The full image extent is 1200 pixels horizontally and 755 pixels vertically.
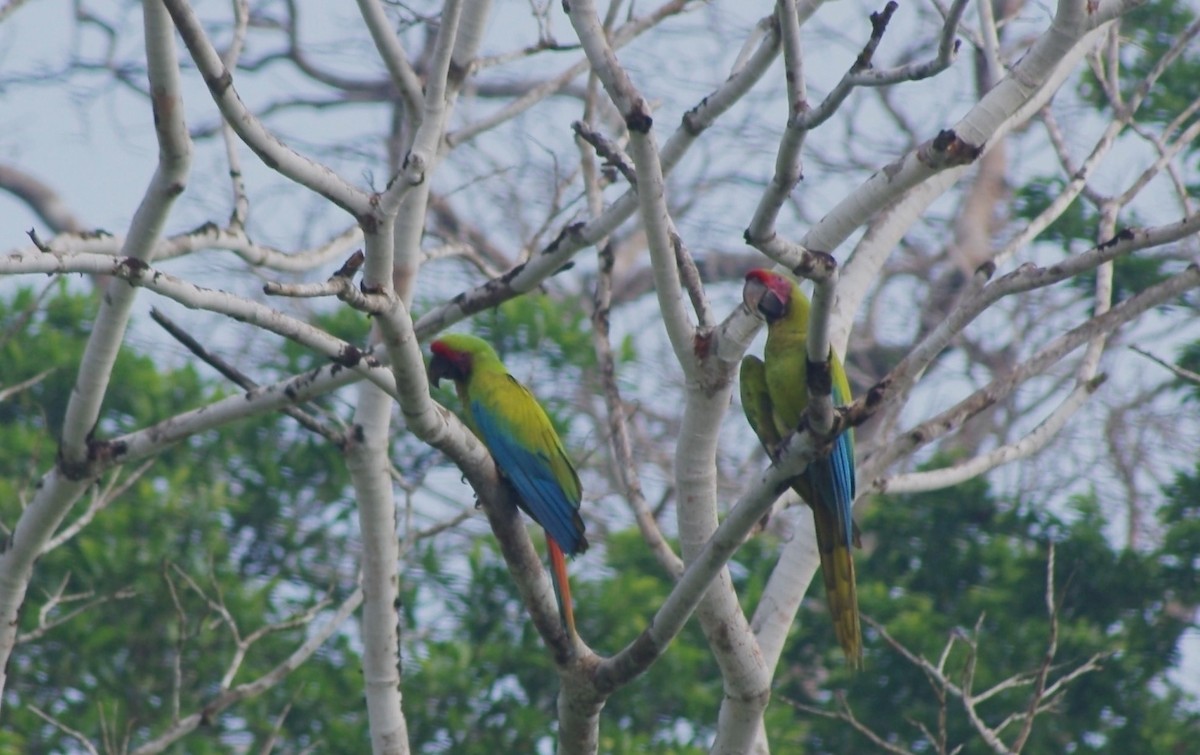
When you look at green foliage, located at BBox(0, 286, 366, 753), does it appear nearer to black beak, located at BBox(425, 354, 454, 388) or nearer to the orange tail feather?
black beak, located at BBox(425, 354, 454, 388)

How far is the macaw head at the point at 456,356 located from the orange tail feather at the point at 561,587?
899 mm

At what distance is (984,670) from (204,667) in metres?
3.51

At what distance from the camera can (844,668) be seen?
7250 millimetres

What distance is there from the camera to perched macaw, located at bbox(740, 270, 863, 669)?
406 cm

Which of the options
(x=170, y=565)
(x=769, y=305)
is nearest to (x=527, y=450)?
(x=769, y=305)

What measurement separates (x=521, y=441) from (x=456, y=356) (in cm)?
59

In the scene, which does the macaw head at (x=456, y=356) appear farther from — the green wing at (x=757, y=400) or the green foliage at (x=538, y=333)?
the green foliage at (x=538, y=333)

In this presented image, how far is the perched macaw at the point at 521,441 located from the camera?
14.0 ft

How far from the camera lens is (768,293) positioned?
11.6ft

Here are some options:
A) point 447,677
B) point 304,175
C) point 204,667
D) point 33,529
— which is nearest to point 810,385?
point 304,175

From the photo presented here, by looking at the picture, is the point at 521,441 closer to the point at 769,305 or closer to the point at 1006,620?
the point at 769,305

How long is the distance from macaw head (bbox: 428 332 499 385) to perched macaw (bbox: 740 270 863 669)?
3.40ft

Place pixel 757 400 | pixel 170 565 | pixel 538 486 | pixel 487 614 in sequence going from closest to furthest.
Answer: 1. pixel 538 486
2. pixel 757 400
3. pixel 170 565
4. pixel 487 614

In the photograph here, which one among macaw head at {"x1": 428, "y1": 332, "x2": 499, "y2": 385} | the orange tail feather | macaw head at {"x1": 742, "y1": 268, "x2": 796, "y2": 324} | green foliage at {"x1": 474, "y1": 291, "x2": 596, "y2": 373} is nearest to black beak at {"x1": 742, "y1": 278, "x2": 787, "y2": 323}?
macaw head at {"x1": 742, "y1": 268, "x2": 796, "y2": 324}
